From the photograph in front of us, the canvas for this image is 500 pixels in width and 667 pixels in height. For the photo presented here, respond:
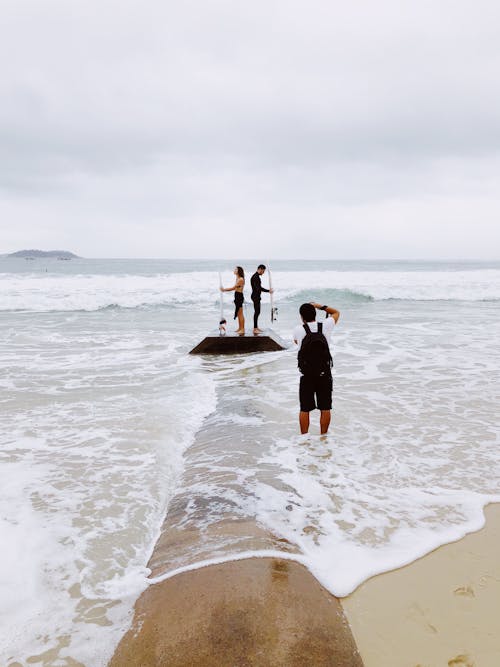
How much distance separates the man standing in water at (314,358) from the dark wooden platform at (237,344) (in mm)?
5585

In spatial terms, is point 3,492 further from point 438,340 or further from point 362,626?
point 438,340

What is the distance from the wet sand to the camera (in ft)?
7.17

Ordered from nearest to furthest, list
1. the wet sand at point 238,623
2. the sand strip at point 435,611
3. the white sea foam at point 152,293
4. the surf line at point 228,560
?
the wet sand at point 238,623 < the sand strip at point 435,611 < the surf line at point 228,560 < the white sea foam at point 152,293

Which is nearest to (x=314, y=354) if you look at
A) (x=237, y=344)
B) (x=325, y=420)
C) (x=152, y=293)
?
(x=325, y=420)

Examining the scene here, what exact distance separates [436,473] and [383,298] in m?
27.3

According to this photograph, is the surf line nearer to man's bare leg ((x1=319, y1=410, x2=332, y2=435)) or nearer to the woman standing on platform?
man's bare leg ((x1=319, y1=410, x2=332, y2=435))

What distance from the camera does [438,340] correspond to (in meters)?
13.3

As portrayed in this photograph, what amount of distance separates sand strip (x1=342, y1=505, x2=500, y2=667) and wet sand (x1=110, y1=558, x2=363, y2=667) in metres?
0.17

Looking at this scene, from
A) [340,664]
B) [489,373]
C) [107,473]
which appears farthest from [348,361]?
[340,664]

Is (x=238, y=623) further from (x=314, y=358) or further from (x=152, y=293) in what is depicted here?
(x=152, y=293)

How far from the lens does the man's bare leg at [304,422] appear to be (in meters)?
5.61

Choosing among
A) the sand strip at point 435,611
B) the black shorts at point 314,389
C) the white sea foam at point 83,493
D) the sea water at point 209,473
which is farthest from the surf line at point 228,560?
the black shorts at point 314,389

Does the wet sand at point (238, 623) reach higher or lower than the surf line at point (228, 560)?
higher

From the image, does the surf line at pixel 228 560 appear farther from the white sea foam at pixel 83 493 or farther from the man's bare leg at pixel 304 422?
the man's bare leg at pixel 304 422
